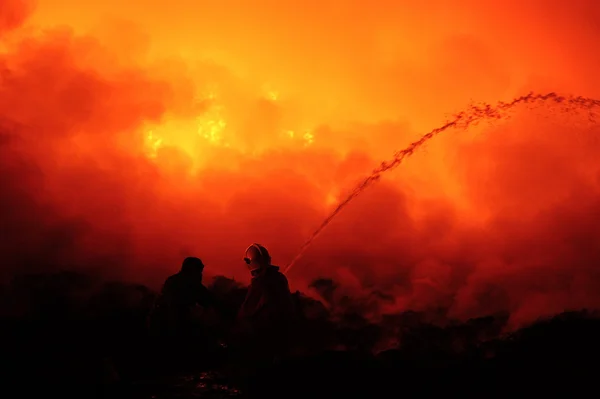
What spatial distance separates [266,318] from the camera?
11250mm

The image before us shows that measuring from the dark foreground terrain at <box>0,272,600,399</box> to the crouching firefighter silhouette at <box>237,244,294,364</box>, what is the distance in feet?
1.05

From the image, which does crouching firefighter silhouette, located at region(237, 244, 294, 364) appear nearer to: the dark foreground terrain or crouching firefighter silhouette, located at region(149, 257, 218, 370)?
the dark foreground terrain

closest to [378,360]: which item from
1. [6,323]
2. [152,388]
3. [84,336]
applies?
[152,388]

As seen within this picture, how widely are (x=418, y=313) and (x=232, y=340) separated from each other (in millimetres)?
14025

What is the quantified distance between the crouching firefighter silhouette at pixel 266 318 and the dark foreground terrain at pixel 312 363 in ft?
1.05

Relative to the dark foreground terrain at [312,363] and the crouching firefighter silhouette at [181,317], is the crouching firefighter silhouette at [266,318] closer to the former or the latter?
the dark foreground terrain at [312,363]

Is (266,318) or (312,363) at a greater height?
(266,318)

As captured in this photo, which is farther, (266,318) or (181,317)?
(181,317)

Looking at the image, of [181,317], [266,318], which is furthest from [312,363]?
[181,317]

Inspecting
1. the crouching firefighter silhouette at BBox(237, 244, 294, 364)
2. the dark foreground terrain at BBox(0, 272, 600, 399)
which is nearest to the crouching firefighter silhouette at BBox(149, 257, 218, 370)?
the dark foreground terrain at BBox(0, 272, 600, 399)

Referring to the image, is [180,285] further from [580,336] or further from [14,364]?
[580,336]

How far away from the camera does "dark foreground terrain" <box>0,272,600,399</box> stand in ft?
38.1

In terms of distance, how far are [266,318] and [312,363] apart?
2.39m

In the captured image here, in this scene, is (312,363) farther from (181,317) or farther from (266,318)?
(181,317)
